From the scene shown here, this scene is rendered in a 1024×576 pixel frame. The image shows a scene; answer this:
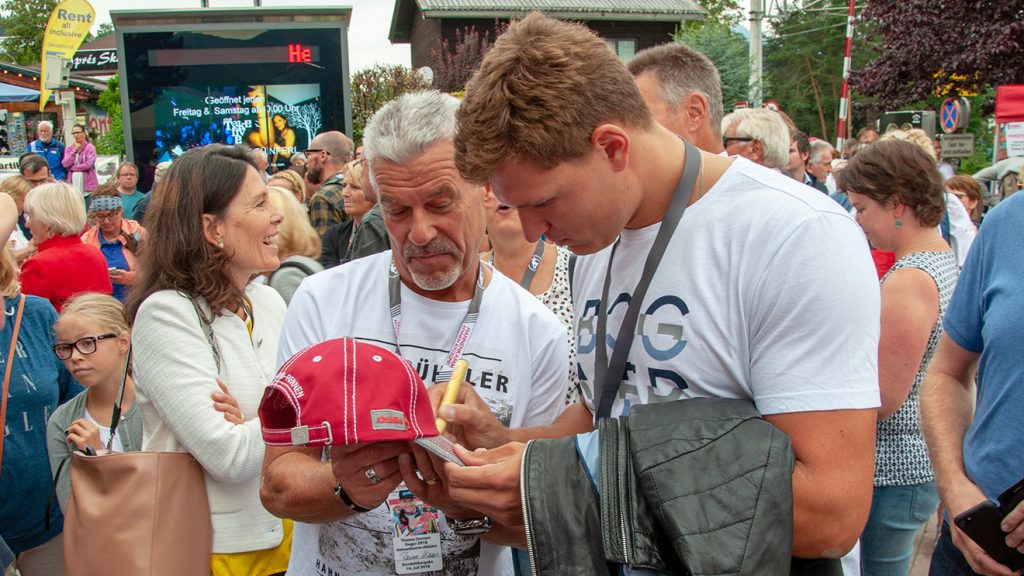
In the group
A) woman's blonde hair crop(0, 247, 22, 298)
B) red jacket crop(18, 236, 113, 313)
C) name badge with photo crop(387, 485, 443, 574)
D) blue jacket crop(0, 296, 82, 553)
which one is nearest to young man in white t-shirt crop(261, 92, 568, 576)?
name badge with photo crop(387, 485, 443, 574)

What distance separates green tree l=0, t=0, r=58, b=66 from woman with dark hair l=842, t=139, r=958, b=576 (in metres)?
71.6

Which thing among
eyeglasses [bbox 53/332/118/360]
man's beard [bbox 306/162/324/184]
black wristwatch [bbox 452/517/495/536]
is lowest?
black wristwatch [bbox 452/517/495/536]

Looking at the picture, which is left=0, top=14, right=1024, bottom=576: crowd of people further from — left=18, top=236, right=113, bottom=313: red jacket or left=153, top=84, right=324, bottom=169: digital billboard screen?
left=153, top=84, right=324, bottom=169: digital billboard screen

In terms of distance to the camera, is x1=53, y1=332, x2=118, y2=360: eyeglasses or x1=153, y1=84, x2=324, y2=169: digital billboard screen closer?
x1=53, y1=332, x2=118, y2=360: eyeglasses

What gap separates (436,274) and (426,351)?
8.1 inches

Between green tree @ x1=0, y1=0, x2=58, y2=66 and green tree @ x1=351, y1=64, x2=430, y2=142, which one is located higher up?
green tree @ x1=0, y1=0, x2=58, y2=66

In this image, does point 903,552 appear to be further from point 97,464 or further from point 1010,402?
point 97,464

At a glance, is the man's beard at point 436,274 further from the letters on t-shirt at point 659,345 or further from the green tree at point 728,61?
the green tree at point 728,61

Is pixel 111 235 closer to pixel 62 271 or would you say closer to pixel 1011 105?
pixel 62 271

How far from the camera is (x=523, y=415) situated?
224cm

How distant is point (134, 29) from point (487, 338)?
9932mm

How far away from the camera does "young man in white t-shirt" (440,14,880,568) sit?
143 centimetres

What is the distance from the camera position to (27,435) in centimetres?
380

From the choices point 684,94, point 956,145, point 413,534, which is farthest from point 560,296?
point 956,145
